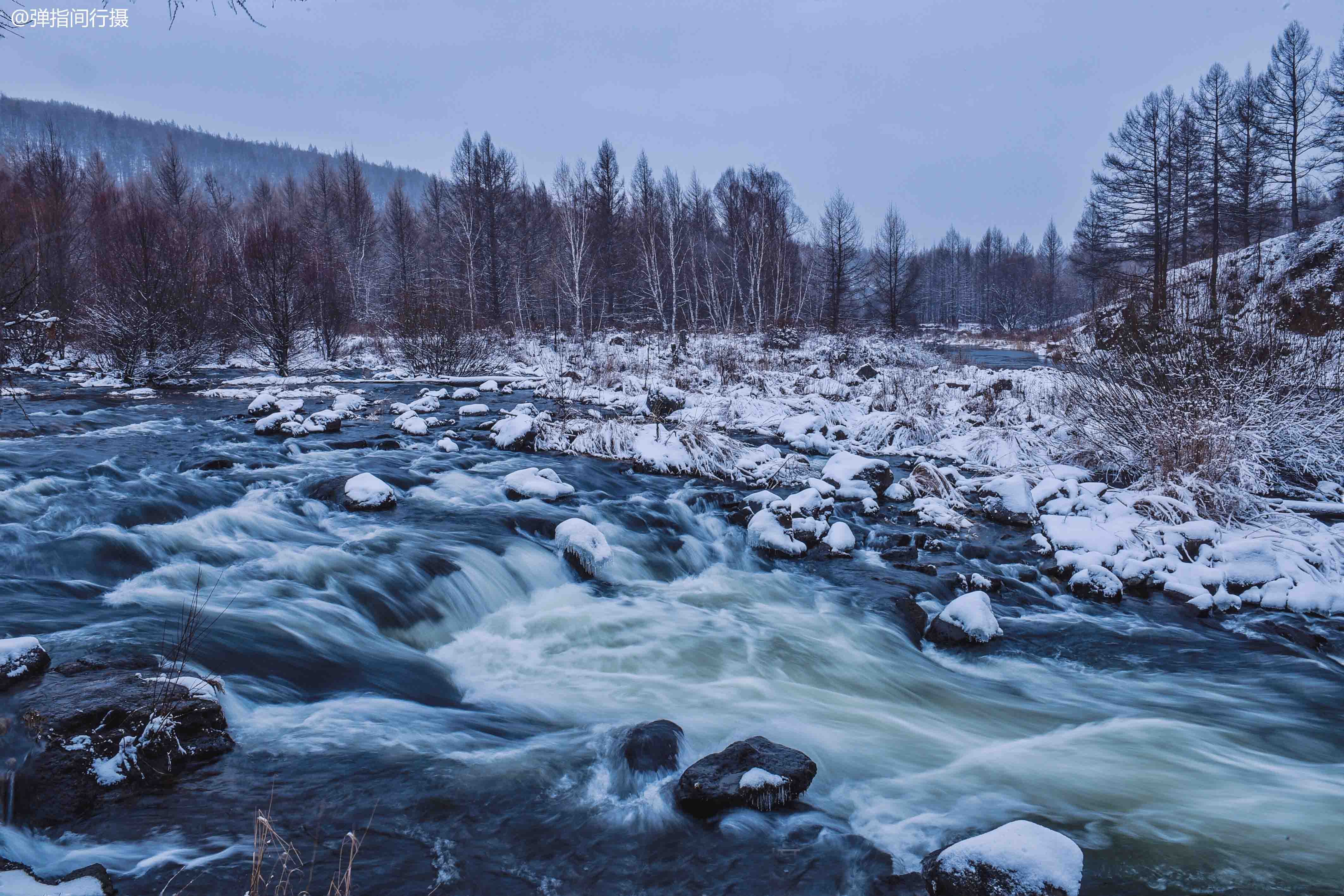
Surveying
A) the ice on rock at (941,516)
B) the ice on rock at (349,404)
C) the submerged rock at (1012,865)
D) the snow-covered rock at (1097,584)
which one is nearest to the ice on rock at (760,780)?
the submerged rock at (1012,865)

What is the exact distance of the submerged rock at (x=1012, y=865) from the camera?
2113mm

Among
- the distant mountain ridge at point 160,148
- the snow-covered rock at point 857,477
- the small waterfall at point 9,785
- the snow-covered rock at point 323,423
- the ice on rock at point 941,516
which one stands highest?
the distant mountain ridge at point 160,148

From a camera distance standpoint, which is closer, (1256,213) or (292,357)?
(292,357)

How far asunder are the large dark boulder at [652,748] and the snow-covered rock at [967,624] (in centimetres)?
257

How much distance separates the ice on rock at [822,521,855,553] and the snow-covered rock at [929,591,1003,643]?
1460mm

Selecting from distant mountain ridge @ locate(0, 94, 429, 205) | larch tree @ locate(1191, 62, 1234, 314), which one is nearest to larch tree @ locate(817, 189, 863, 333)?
larch tree @ locate(1191, 62, 1234, 314)

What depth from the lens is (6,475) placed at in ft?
22.1

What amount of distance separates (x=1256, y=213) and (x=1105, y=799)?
38.5m

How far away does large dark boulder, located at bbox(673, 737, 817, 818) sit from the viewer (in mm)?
2846

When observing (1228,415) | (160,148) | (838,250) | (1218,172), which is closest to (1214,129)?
(1218,172)

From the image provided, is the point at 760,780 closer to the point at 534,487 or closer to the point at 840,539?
the point at 840,539

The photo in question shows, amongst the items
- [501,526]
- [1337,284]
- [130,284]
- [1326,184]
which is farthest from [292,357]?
[1326,184]

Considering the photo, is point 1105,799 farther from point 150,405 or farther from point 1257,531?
point 150,405

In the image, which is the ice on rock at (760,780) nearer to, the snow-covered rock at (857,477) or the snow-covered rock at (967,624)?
the snow-covered rock at (967,624)
